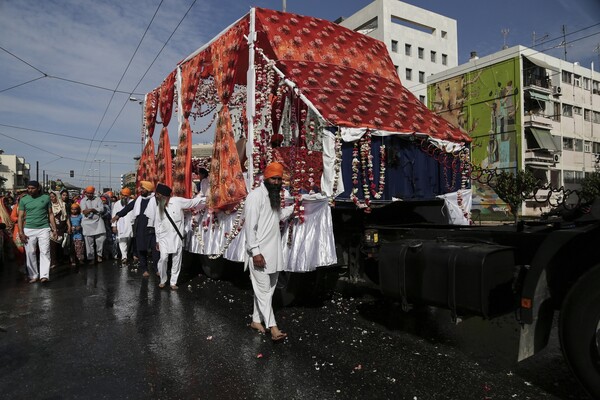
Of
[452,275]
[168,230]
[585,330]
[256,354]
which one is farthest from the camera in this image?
[168,230]

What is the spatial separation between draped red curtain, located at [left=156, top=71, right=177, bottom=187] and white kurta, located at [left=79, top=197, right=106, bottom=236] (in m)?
1.64

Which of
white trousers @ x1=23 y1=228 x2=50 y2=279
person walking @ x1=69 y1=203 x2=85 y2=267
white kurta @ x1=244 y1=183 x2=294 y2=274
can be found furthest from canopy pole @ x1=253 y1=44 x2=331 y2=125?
person walking @ x1=69 y1=203 x2=85 y2=267

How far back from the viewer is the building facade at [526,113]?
35.8 meters

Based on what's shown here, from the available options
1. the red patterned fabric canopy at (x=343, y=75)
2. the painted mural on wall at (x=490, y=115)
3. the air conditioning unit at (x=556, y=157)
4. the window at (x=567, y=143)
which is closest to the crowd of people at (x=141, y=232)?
the red patterned fabric canopy at (x=343, y=75)

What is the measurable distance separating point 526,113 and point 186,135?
3584 cm

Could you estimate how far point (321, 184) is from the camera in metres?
5.54

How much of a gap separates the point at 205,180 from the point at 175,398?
5.84 m

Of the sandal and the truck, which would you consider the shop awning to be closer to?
the truck

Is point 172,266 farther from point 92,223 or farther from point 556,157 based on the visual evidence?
point 556,157

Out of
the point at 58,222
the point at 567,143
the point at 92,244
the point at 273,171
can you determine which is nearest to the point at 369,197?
the point at 273,171

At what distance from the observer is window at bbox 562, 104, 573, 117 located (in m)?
40.2

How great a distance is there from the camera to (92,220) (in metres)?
9.94

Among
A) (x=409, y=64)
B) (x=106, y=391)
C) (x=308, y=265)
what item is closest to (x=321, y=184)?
(x=308, y=265)

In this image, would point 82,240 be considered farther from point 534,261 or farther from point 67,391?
point 534,261
